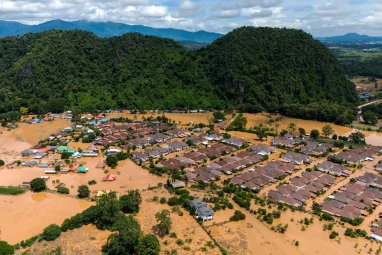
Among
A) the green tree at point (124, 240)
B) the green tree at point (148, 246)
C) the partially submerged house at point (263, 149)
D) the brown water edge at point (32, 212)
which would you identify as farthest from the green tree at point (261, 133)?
the green tree at point (148, 246)

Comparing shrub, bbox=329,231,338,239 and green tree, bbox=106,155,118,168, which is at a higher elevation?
green tree, bbox=106,155,118,168

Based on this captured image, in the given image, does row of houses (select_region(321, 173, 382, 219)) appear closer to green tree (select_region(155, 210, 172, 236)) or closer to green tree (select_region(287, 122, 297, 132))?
green tree (select_region(155, 210, 172, 236))

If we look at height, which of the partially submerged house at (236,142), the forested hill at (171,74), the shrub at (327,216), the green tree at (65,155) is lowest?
the shrub at (327,216)

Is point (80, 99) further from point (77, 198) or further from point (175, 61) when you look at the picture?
point (77, 198)

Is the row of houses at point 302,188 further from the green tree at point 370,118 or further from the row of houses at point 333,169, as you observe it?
the green tree at point 370,118

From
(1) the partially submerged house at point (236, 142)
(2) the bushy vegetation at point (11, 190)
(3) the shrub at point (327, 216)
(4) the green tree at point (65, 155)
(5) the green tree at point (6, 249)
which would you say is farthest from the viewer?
(1) the partially submerged house at point (236, 142)

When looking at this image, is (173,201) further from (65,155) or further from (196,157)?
(65,155)

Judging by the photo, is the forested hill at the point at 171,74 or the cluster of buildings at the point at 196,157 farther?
the forested hill at the point at 171,74

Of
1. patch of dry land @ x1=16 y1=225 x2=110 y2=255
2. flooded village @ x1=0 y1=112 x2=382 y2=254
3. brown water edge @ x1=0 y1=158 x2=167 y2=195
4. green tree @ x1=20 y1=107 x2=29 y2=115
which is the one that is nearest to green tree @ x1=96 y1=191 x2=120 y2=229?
patch of dry land @ x1=16 y1=225 x2=110 y2=255
